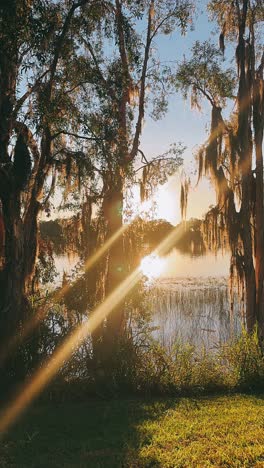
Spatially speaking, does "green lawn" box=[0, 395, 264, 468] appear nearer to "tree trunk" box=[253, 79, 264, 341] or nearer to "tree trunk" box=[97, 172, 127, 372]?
"tree trunk" box=[97, 172, 127, 372]

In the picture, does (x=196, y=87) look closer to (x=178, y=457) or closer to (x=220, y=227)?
(x=220, y=227)

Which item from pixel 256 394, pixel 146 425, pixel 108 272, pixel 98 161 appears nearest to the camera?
pixel 146 425

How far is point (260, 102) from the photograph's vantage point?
13.5 meters

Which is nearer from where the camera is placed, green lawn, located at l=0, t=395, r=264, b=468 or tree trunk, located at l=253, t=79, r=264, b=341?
green lawn, located at l=0, t=395, r=264, b=468

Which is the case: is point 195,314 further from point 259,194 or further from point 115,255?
point 115,255

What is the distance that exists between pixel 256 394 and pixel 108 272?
5.67 metres

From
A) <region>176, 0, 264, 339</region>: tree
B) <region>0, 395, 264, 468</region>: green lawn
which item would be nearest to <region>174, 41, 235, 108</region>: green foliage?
<region>176, 0, 264, 339</region>: tree

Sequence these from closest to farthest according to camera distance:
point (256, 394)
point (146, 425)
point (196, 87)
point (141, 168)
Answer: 1. point (146, 425)
2. point (256, 394)
3. point (141, 168)
4. point (196, 87)

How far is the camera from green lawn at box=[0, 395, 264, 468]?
475cm

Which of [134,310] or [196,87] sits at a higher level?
[196,87]

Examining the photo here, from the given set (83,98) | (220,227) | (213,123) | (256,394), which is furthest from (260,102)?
(256,394)

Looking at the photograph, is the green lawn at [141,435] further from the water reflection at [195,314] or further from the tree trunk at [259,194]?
the tree trunk at [259,194]

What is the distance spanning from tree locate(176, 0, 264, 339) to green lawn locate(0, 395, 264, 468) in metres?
6.45

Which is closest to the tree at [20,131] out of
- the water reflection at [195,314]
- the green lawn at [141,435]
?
the green lawn at [141,435]
